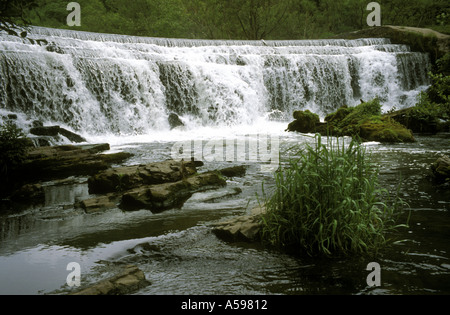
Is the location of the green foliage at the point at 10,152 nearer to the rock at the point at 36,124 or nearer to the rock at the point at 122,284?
the rock at the point at 122,284

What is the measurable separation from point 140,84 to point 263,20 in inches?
970

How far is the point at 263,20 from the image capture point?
39.2 m

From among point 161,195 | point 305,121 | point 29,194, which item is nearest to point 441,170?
point 161,195

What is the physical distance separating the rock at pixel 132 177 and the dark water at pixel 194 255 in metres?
0.73

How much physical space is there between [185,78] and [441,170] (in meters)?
13.0

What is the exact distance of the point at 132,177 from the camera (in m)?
7.59

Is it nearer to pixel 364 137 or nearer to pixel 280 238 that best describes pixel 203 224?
pixel 280 238

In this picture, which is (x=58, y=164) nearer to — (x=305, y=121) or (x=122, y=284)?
(x=122, y=284)

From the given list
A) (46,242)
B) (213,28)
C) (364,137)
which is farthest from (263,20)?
(46,242)

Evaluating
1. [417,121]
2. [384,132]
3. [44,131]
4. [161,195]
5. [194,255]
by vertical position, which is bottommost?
[194,255]

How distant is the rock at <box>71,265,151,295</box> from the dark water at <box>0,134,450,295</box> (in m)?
0.10

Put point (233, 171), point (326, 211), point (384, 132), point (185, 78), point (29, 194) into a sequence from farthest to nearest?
point (185, 78)
point (384, 132)
point (233, 171)
point (29, 194)
point (326, 211)

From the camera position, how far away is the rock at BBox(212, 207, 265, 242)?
4.98m

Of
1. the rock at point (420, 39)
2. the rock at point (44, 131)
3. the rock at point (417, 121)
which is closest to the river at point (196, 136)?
the rock at point (420, 39)
